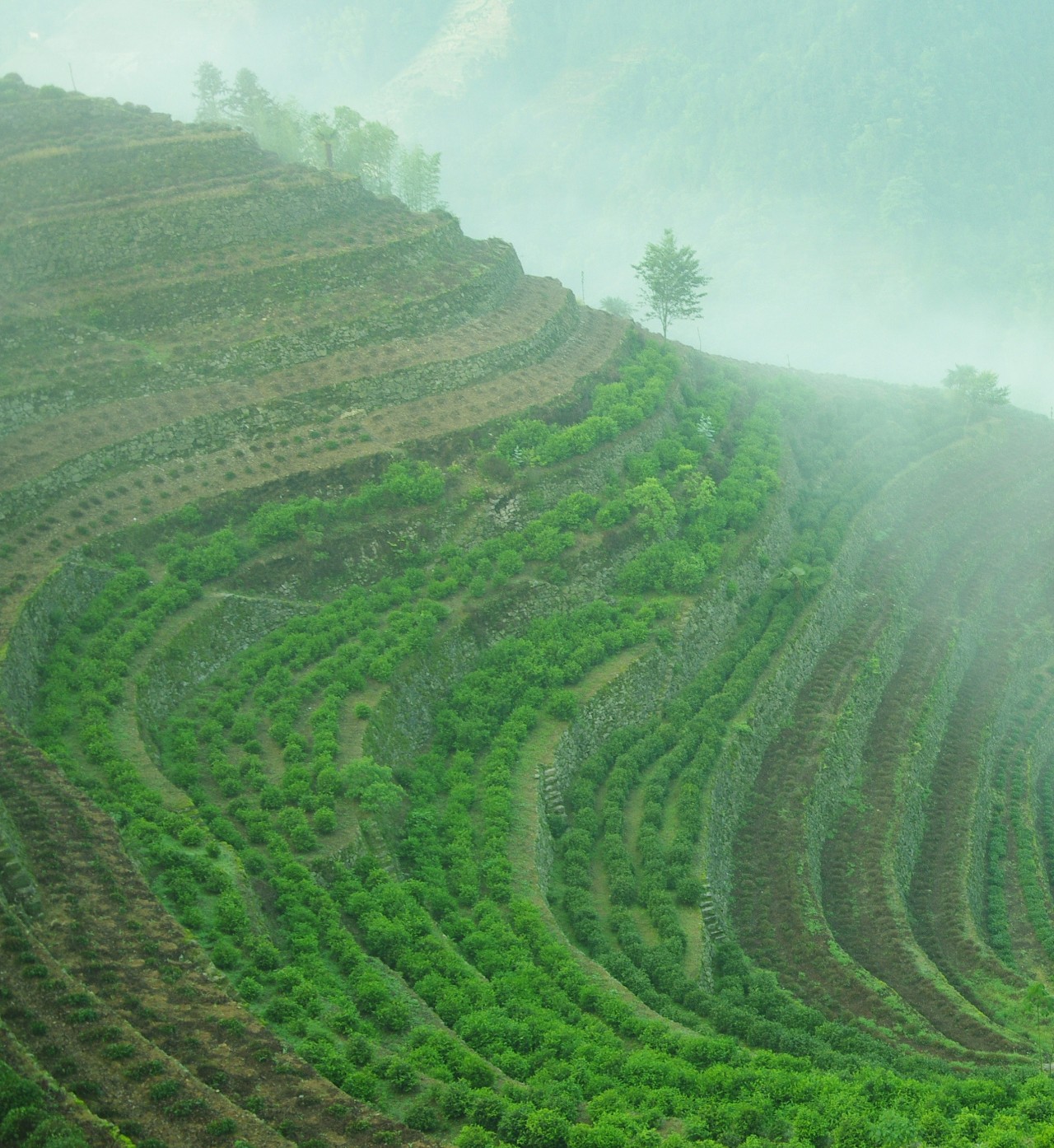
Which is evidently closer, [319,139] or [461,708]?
[461,708]

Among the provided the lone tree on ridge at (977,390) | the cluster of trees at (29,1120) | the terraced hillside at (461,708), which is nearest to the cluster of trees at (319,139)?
the terraced hillside at (461,708)

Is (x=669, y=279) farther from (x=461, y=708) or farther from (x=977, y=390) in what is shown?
(x=461, y=708)

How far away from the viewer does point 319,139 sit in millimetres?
88562

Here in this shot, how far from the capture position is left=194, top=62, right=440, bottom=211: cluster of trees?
3597 inches

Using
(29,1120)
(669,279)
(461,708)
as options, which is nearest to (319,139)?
(669,279)

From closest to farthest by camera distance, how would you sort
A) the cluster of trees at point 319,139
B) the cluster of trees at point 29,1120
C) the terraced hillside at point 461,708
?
the cluster of trees at point 29,1120 → the terraced hillside at point 461,708 → the cluster of trees at point 319,139

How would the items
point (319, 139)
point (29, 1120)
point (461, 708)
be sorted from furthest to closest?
point (319, 139), point (461, 708), point (29, 1120)

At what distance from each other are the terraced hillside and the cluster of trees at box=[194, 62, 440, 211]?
17780 mm

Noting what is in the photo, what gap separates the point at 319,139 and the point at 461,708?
5428 cm

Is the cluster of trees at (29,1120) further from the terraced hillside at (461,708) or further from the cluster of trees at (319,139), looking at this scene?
the cluster of trees at (319,139)

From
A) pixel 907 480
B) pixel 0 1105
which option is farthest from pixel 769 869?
pixel 907 480

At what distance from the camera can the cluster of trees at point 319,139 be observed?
300ft

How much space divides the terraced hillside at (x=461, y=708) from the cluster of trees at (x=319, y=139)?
700 inches

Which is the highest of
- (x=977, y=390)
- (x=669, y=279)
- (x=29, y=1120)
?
(x=669, y=279)
